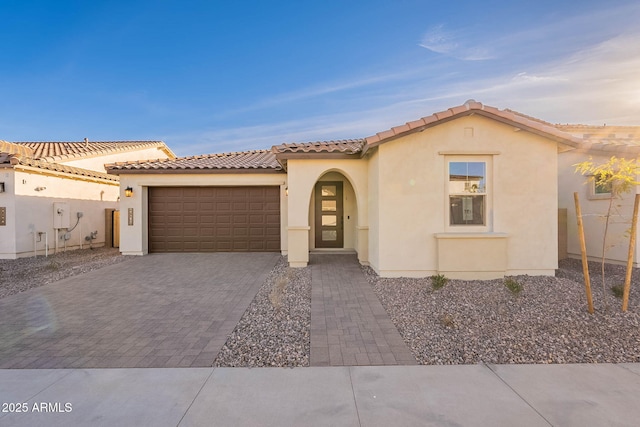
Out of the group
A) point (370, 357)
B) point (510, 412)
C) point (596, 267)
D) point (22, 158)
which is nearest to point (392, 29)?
point (596, 267)

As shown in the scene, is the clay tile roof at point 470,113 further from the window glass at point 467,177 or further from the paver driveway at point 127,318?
the paver driveway at point 127,318

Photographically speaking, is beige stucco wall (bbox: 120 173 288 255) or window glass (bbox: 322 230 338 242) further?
window glass (bbox: 322 230 338 242)

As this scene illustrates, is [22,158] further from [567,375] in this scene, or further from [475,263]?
[567,375]

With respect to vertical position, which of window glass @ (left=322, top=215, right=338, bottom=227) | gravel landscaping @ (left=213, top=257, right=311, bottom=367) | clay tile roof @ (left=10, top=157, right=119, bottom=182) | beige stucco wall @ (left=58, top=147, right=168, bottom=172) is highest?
beige stucco wall @ (left=58, top=147, right=168, bottom=172)

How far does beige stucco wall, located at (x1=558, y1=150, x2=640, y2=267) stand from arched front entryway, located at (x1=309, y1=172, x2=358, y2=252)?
7205 mm

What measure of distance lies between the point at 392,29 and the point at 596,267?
9183 mm

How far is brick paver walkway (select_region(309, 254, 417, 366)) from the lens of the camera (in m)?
4.07

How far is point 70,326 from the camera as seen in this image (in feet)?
16.9

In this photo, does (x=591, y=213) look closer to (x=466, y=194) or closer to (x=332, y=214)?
(x=466, y=194)

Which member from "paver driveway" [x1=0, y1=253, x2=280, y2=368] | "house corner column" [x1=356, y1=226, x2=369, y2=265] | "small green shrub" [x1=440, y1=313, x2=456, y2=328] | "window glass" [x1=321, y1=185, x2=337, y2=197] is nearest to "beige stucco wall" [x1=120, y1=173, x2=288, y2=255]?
"window glass" [x1=321, y1=185, x2=337, y2=197]

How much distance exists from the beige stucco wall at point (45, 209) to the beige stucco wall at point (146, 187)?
3048 mm

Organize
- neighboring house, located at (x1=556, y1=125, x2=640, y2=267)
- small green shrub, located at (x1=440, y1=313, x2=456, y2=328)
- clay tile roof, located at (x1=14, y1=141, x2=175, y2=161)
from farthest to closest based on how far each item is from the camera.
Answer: clay tile roof, located at (x1=14, y1=141, x2=175, y2=161)
neighboring house, located at (x1=556, y1=125, x2=640, y2=267)
small green shrub, located at (x1=440, y1=313, x2=456, y2=328)

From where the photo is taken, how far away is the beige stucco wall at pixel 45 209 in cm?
1145

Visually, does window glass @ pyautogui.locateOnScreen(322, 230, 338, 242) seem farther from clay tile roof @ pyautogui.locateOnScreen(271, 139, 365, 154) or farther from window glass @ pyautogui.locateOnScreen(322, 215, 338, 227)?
clay tile roof @ pyautogui.locateOnScreen(271, 139, 365, 154)
